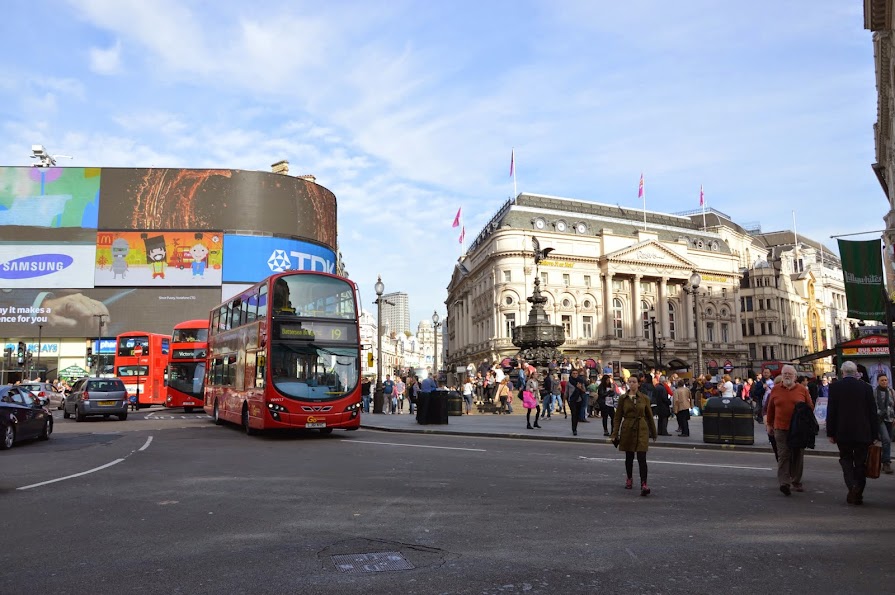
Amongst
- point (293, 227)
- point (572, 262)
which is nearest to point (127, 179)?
point (293, 227)

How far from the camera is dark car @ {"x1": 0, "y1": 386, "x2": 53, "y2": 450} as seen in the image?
54.4 feet

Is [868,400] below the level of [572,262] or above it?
below

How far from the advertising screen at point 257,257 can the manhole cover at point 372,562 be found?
6594 cm

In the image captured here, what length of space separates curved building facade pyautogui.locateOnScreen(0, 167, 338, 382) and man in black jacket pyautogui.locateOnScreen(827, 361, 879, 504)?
2575 inches

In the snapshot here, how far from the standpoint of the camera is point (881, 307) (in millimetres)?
21172

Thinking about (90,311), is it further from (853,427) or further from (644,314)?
(853,427)

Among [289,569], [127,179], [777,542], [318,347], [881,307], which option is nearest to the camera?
[289,569]

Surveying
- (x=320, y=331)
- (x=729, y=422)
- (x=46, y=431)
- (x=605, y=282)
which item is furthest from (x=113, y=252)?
(x=729, y=422)

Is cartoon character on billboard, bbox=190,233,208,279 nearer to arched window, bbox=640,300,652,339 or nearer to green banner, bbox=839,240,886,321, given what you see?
arched window, bbox=640,300,652,339

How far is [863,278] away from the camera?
→ 20.8 m

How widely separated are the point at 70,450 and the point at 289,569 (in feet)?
43.1

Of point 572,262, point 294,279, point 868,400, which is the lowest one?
point 868,400

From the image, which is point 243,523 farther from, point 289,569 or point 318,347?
point 318,347

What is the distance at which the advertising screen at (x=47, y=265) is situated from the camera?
2726 inches
